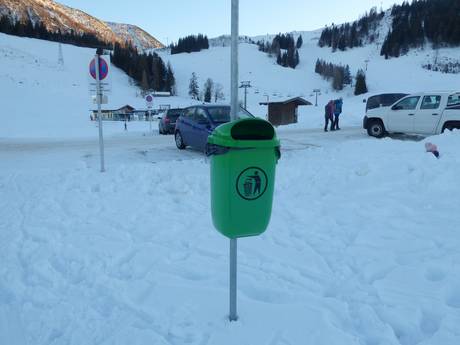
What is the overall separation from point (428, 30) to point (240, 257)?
12298 centimetres

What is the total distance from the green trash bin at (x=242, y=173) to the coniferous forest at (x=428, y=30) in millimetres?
117143

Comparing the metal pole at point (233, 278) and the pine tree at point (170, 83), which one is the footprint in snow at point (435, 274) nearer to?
the metal pole at point (233, 278)

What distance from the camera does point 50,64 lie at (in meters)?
75.6

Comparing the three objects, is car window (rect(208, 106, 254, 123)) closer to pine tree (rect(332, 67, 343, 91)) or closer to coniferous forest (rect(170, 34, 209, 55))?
pine tree (rect(332, 67, 343, 91))

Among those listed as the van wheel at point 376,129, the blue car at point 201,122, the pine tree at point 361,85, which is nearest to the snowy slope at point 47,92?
the blue car at point 201,122

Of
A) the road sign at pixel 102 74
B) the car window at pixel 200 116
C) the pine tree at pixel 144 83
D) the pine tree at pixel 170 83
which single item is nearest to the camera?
the road sign at pixel 102 74

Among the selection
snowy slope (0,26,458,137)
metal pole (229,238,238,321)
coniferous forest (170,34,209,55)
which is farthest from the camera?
coniferous forest (170,34,209,55)

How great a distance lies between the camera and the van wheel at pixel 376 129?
15.4 meters

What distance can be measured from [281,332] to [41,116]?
3475cm

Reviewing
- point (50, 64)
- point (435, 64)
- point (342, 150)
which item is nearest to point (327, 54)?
point (435, 64)

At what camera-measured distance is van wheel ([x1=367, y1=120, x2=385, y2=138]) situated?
15383mm

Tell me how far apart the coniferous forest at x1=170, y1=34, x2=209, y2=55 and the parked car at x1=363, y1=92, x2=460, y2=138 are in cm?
13530

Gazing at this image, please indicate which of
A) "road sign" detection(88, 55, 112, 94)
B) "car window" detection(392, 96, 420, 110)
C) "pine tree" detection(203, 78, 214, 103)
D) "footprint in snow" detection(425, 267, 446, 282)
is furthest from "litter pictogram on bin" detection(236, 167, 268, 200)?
"pine tree" detection(203, 78, 214, 103)

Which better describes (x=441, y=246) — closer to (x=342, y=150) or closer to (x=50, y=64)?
(x=342, y=150)
